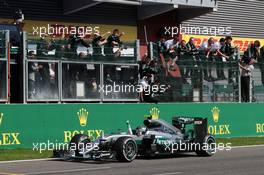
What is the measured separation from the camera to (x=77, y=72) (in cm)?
2189

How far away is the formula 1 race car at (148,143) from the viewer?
636 inches

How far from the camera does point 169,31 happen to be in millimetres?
32594

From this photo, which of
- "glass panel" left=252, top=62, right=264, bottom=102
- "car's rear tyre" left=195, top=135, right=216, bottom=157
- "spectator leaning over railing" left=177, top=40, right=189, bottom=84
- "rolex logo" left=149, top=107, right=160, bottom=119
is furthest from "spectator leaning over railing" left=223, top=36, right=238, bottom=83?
"car's rear tyre" left=195, top=135, right=216, bottom=157

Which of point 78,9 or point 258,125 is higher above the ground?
point 78,9

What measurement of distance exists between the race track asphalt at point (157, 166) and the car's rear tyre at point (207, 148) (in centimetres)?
21

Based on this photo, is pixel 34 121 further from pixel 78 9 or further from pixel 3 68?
pixel 78 9

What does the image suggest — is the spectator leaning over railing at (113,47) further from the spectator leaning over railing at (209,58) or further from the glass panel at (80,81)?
the spectator leaning over railing at (209,58)

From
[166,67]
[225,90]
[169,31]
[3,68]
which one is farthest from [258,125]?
[3,68]

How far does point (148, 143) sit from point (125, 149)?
1229 millimetres

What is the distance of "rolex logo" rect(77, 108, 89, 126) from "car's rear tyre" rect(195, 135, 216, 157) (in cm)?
499

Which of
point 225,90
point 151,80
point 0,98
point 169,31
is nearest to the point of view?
point 0,98

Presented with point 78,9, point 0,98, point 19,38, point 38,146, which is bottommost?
point 38,146

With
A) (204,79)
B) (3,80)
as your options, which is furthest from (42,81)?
(204,79)

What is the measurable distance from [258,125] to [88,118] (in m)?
9.32
